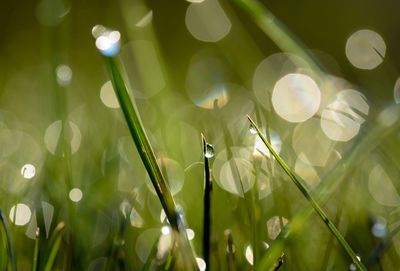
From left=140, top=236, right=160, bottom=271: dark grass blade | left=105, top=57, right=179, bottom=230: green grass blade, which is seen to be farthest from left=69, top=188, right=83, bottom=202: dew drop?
left=105, top=57, right=179, bottom=230: green grass blade

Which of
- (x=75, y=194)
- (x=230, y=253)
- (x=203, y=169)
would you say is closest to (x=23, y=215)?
(x=75, y=194)

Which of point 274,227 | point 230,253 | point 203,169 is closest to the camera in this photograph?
point 230,253

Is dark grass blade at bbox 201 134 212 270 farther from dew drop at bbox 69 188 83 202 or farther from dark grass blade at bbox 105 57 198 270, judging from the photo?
dew drop at bbox 69 188 83 202

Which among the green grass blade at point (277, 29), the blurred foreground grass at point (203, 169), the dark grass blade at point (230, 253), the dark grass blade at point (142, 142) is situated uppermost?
the dark grass blade at point (142, 142)

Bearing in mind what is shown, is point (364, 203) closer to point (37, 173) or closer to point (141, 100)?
point (37, 173)

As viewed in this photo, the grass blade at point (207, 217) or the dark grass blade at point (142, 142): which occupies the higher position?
the dark grass blade at point (142, 142)

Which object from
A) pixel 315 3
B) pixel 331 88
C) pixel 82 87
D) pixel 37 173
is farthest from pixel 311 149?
pixel 315 3

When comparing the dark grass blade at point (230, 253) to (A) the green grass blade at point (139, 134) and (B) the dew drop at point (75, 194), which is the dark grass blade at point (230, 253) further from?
(B) the dew drop at point (75, 194)

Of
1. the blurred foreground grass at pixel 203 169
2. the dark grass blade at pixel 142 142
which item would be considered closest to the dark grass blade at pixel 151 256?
the blurred foreground grass at pixel 203 169

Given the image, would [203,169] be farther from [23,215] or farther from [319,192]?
[319,192]
